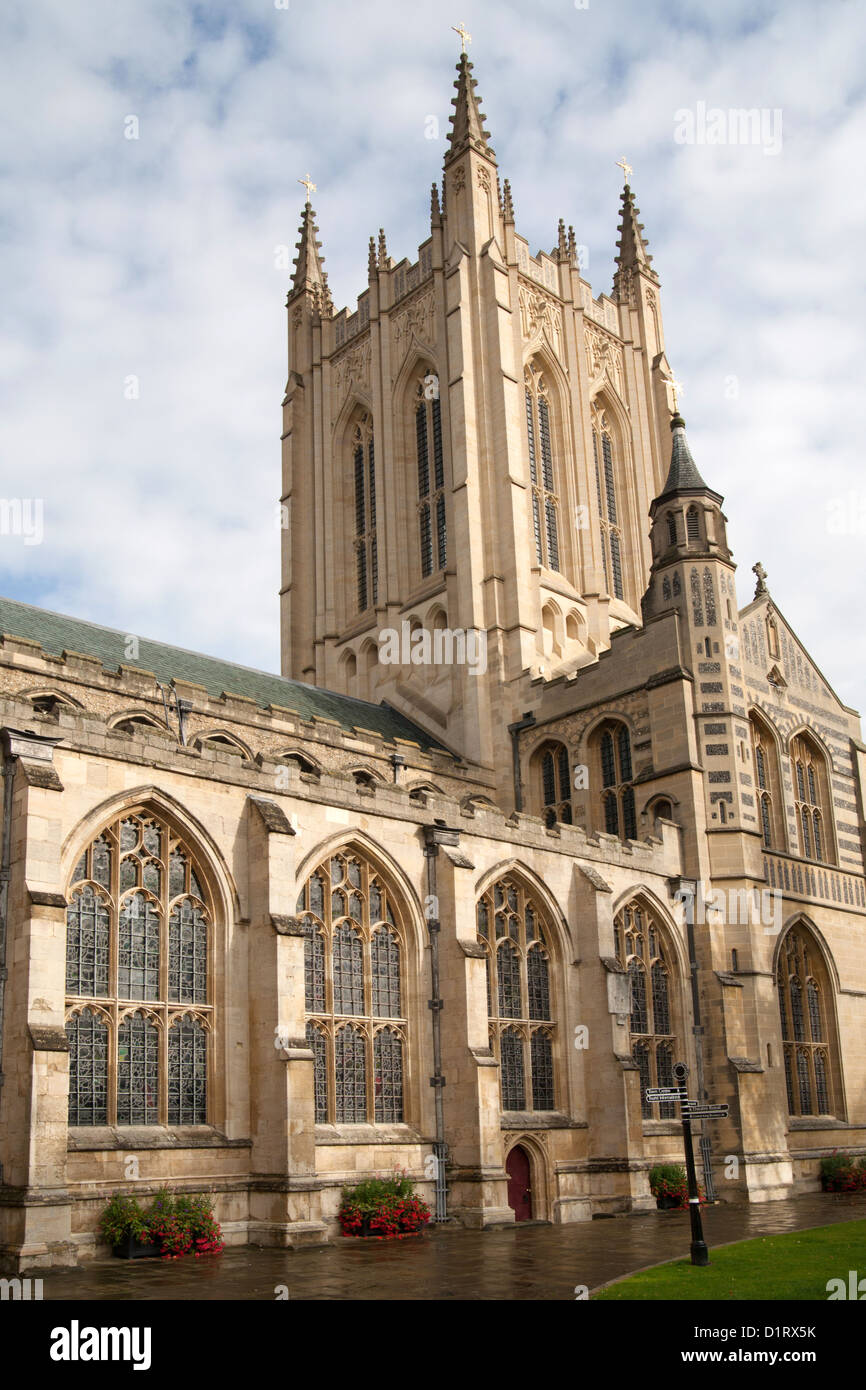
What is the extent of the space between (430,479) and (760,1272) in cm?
3329

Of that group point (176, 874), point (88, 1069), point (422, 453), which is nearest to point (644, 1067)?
point (176, 874)

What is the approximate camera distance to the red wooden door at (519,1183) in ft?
82.3

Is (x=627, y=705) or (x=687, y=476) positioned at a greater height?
(x=687, y=476)

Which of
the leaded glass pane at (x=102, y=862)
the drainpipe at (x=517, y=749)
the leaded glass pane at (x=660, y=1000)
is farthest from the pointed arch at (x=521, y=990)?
the drainpipe at (x=517, y=749)

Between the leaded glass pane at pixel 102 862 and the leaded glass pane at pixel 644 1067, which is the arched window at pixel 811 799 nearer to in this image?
the leaded glass pane at pixel 644 1067

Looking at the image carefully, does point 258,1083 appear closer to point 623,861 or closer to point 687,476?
point 623,861

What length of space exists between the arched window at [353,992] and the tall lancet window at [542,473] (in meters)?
20.6

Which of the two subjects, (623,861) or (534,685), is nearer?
(623,861)

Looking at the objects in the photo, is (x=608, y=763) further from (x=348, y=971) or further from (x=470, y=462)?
(x=348, y=971)

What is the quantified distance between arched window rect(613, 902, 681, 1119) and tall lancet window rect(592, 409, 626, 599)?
687 inches

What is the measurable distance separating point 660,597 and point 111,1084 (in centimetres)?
2044
